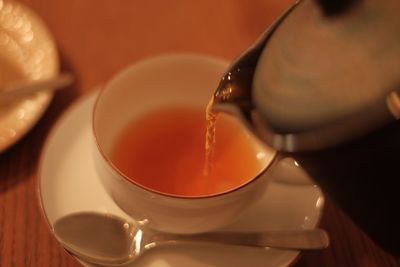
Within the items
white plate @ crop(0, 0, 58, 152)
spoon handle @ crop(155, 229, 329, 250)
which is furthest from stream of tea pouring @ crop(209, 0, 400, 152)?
white plate @ crop(0, 0, 58, 152)

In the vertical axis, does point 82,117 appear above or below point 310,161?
below

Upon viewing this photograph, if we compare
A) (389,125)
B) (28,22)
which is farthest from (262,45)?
(28,22)

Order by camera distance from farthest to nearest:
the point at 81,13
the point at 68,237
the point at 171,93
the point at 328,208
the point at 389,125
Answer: the point at 81,13 → the point at 171,93 → the point at 328,208 → the point at 68,237 → the point at 389,125

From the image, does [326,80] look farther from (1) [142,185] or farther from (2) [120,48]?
(2) [120,48]

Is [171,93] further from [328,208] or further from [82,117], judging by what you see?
[328,208]

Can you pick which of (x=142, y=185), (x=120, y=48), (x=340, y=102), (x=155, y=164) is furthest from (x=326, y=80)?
(x=120, y=48)
